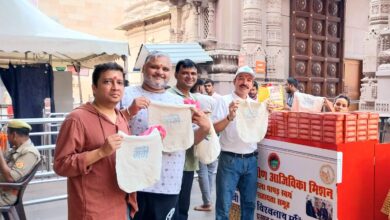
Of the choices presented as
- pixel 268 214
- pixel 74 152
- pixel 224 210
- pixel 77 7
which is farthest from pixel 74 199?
pixel 77 7

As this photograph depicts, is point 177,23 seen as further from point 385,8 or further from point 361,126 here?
point 361,126

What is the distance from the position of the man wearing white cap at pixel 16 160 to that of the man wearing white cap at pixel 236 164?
1918 mm

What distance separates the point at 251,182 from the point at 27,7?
5.36 metres

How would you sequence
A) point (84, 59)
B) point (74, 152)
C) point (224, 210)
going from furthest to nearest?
point (84, 59) → point (224, 210) → point (74, 152)

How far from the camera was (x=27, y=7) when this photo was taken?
22.8 ft

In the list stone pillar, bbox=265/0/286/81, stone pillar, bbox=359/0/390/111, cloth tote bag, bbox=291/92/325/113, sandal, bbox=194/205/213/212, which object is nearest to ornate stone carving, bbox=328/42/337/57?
stone pillar, bbox=265/0/286/81

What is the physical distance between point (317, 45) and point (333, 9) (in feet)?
4.69

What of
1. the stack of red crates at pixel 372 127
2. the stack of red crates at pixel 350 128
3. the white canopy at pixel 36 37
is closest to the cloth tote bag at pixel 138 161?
the stack of red crates at pixel 350 128

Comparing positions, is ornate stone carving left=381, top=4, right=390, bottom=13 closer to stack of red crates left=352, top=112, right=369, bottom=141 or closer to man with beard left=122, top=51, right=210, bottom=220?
stack of red crates left=352, top=112, right=369, bottom=141

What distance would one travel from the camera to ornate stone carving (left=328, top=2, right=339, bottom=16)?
12.4 metres

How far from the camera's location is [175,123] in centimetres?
295

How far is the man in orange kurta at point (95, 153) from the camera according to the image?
2.19 m

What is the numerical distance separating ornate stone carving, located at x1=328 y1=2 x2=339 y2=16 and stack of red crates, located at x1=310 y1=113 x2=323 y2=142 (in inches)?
401

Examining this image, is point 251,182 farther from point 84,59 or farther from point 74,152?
point 84,59
